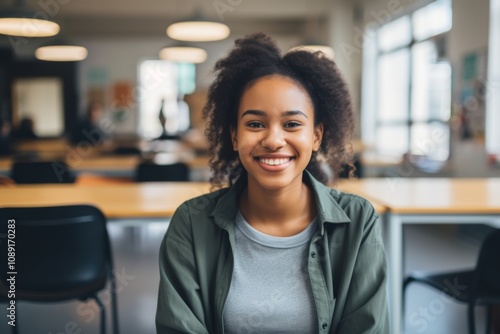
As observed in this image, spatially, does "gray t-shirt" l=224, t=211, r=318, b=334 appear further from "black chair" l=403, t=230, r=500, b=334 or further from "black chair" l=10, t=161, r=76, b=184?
"black chair" l=10, t=161, r=76, b=184

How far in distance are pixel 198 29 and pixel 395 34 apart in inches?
165

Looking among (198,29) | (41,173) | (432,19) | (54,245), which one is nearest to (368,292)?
(54,245)

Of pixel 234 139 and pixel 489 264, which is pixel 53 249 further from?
pixel 489 264

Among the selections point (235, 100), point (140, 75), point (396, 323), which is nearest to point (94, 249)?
point (235, 100)

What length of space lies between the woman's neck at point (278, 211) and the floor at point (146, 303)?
101cm

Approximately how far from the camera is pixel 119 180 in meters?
4.80

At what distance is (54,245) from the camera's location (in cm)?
212

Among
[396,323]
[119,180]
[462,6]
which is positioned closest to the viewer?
[396,323]

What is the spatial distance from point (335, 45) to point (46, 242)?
7580 mm

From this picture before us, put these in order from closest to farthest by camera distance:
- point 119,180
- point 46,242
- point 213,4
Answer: point 46,242, point 119,180, point 213,4

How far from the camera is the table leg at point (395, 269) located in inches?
91.4

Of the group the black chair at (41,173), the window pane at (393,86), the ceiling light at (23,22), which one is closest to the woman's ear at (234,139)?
the black chair at (41,173)

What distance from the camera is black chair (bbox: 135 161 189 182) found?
4.02 metres

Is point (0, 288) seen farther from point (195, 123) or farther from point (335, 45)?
point (195, 123)
